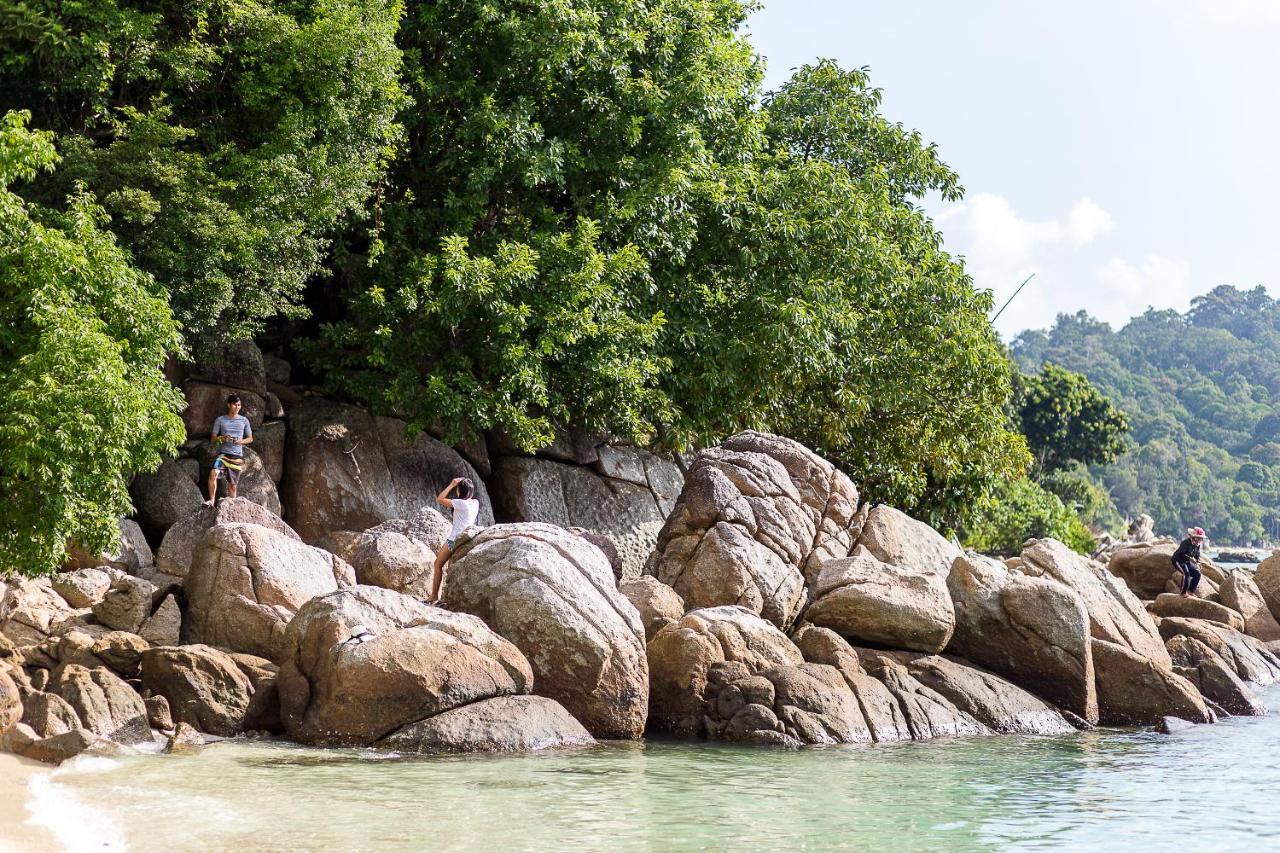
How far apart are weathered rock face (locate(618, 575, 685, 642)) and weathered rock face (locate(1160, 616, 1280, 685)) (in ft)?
32.7

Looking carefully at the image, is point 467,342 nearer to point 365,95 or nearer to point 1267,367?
point 365,95

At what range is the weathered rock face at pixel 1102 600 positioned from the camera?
1925 centimetres

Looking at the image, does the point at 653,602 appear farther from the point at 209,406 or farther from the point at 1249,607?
the point at 1249,607

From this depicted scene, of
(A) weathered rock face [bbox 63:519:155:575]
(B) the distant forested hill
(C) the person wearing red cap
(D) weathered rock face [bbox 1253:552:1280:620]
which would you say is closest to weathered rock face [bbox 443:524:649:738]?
(A) weathered rock face [bbox 63:519:155:575]

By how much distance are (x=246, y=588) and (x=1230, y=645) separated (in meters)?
17.4

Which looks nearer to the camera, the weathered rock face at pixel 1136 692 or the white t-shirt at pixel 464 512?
the weathered rock face at pixel 1136 692

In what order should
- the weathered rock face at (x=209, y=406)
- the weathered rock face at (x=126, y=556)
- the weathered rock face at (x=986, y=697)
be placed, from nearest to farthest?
the weathered rock face at (x=986, y=697)
the weathered rock face at (x=126, y=556)
the weathered rock face at (x=209, y=406)

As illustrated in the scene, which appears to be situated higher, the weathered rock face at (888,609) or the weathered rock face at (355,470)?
the weathered rock face at (355,470)

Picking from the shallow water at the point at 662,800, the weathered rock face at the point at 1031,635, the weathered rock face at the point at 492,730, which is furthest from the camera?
the weathered rock face at the point at 1031,635

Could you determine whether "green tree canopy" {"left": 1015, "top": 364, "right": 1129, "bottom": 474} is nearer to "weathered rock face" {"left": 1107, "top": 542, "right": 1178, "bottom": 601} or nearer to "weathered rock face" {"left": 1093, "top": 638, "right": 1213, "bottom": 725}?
"weathered rock face" {"left": 1107, "top": 542, "right": 1178, "bottom": 601}

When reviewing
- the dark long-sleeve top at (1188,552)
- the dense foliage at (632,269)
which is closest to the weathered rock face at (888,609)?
the dense foliage at (632,269)

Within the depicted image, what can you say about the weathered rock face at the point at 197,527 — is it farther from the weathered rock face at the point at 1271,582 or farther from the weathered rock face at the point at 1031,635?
the weathered rock face at the point at 1271,582

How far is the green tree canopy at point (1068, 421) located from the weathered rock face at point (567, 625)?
47649 mm

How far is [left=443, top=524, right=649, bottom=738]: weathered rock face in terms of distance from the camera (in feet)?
49.4
